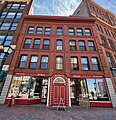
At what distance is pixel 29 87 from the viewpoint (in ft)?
47.6

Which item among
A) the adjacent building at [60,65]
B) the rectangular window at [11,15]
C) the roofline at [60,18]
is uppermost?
the rectangular window at [11,15]

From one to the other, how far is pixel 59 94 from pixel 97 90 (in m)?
5.29

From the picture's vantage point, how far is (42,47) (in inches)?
691

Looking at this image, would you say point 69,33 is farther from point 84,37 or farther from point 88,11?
point 88,11

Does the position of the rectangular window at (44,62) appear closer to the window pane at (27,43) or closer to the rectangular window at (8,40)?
the window pane at (27,43)

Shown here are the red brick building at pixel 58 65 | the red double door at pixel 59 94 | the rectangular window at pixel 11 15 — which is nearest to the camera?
the red double door at pixel 59 94

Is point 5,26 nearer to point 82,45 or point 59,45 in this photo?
point 59,45

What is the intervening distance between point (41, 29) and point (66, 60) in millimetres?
8190

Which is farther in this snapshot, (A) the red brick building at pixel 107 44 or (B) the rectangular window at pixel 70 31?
(B) the rectangular window at pixel 70 31

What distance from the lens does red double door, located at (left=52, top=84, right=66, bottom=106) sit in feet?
44.2

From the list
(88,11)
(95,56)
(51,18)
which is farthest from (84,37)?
(88,11)

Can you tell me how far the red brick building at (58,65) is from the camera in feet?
46.4

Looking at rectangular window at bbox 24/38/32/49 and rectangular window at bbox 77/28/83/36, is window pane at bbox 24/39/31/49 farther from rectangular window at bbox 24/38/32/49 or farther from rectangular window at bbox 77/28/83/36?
rectangular window at bbox 77/28/83/36

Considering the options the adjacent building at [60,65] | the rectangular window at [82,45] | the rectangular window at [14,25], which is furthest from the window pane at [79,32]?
the rectangular window at [14,25]
